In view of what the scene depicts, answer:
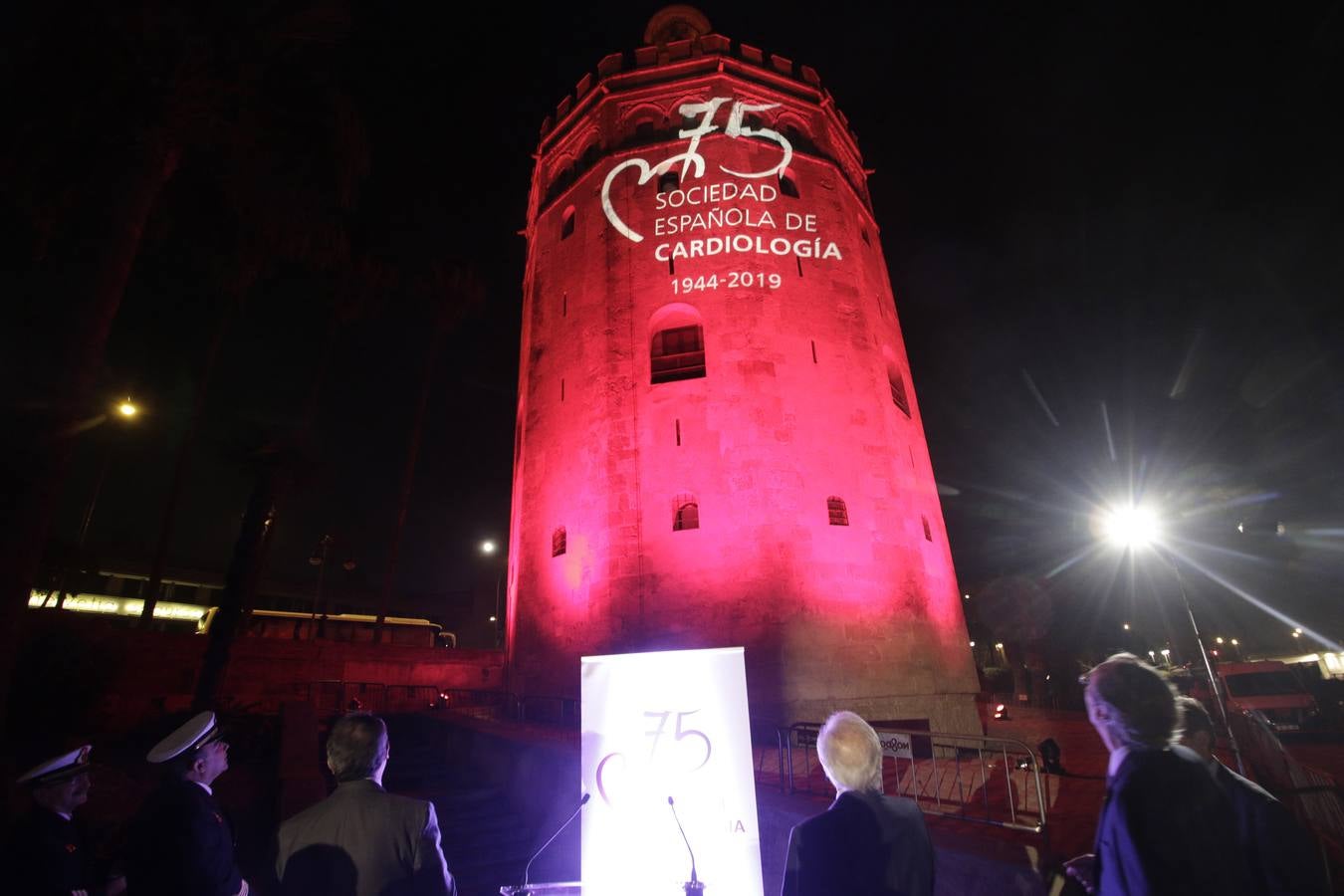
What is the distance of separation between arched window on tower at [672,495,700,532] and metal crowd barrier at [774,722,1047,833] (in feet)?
16.7

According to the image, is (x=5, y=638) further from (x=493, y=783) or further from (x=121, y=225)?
(x=493, y=783)

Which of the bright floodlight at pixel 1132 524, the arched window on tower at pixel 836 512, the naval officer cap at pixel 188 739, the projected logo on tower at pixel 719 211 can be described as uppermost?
the projected logo on tower at pixel 719 211

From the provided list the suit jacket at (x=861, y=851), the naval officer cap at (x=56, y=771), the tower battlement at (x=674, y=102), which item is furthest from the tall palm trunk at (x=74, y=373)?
the tower battlement at (x=674, y=102)

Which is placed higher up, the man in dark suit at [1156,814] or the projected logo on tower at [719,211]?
the projected logo on tower at [719,211]

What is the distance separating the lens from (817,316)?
52.2 feet

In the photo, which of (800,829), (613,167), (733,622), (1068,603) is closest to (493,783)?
(733,622)

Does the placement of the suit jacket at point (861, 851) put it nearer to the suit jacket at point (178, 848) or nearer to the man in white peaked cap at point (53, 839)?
the suit jacket at point (178, 848)

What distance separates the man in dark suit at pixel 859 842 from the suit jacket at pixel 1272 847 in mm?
1122

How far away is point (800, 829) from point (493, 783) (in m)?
8.82

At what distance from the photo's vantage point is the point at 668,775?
12.4ft

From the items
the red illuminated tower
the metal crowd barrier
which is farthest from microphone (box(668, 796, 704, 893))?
the red illuminated tower

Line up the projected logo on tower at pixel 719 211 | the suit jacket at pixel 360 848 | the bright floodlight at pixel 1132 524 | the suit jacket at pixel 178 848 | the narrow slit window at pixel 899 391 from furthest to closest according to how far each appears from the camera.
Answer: the narrow slit window at pixel 899 391 → the projected logo on tower at pixel 719 211 → the bright floodlight at pixel 1132 524 → the suit jacket at pixel 178 848 → the suit jacket at pixel 360 848

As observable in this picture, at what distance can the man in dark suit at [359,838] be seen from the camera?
275 cm

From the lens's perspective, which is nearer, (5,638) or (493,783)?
(5,638)
